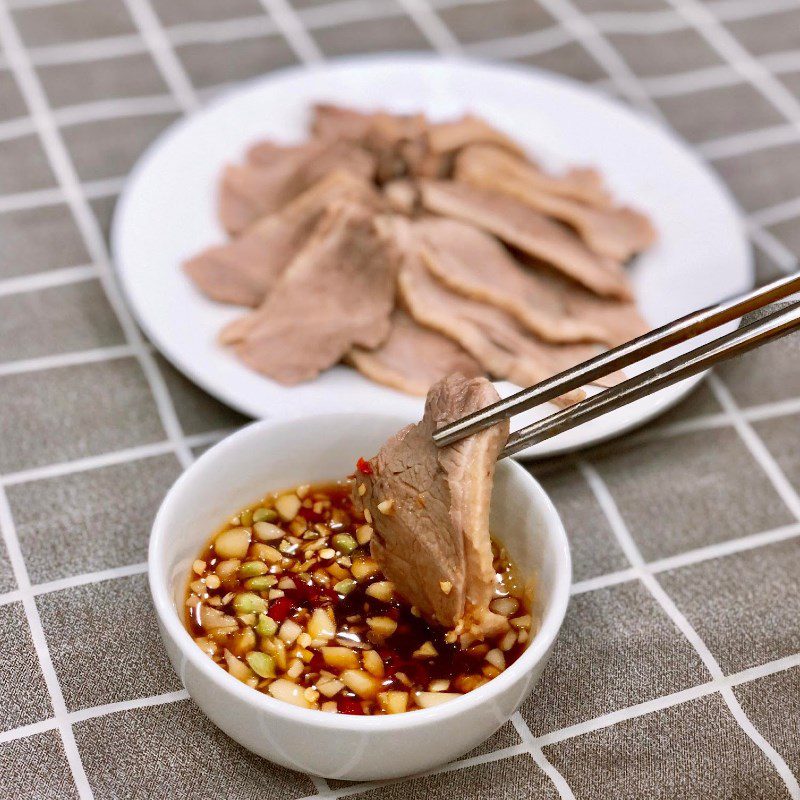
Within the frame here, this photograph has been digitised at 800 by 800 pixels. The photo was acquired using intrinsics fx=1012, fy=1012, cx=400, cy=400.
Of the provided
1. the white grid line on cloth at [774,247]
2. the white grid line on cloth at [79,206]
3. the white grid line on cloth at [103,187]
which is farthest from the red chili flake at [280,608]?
the white grid line on cloth at [774,247]

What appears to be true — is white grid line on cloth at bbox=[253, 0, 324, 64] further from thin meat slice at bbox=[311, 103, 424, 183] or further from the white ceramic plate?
thin meat slice at bbox=[311, 103, 424, 183]

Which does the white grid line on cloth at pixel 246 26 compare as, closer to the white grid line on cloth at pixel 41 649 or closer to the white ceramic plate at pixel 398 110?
the white ceramic plate at pixel 398 110

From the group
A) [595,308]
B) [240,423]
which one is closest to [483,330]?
[595,308]

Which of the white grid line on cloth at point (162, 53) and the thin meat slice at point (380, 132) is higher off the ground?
the thin meat slice at point (380, 132)

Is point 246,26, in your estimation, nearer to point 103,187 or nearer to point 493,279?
point 103,187

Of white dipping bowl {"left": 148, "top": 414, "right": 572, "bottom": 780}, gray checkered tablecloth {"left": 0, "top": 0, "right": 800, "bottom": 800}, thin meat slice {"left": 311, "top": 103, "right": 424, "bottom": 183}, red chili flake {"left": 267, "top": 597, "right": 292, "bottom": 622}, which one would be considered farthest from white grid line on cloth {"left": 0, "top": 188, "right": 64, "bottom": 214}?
red chili flake {"left": 267, "top": 597, "right": 292, "bottom": 622}

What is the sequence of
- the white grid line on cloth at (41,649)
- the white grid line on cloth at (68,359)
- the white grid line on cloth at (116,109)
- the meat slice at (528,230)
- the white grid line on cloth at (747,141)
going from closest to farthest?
1. the white grid line on cloth at (41,649)
2. the white grid line on cloth at (68,359)
3. the meat slice at (528,230)
4. the white grid line on cloth at (116,109)
5. the white grid line on cloth at (747,141)
